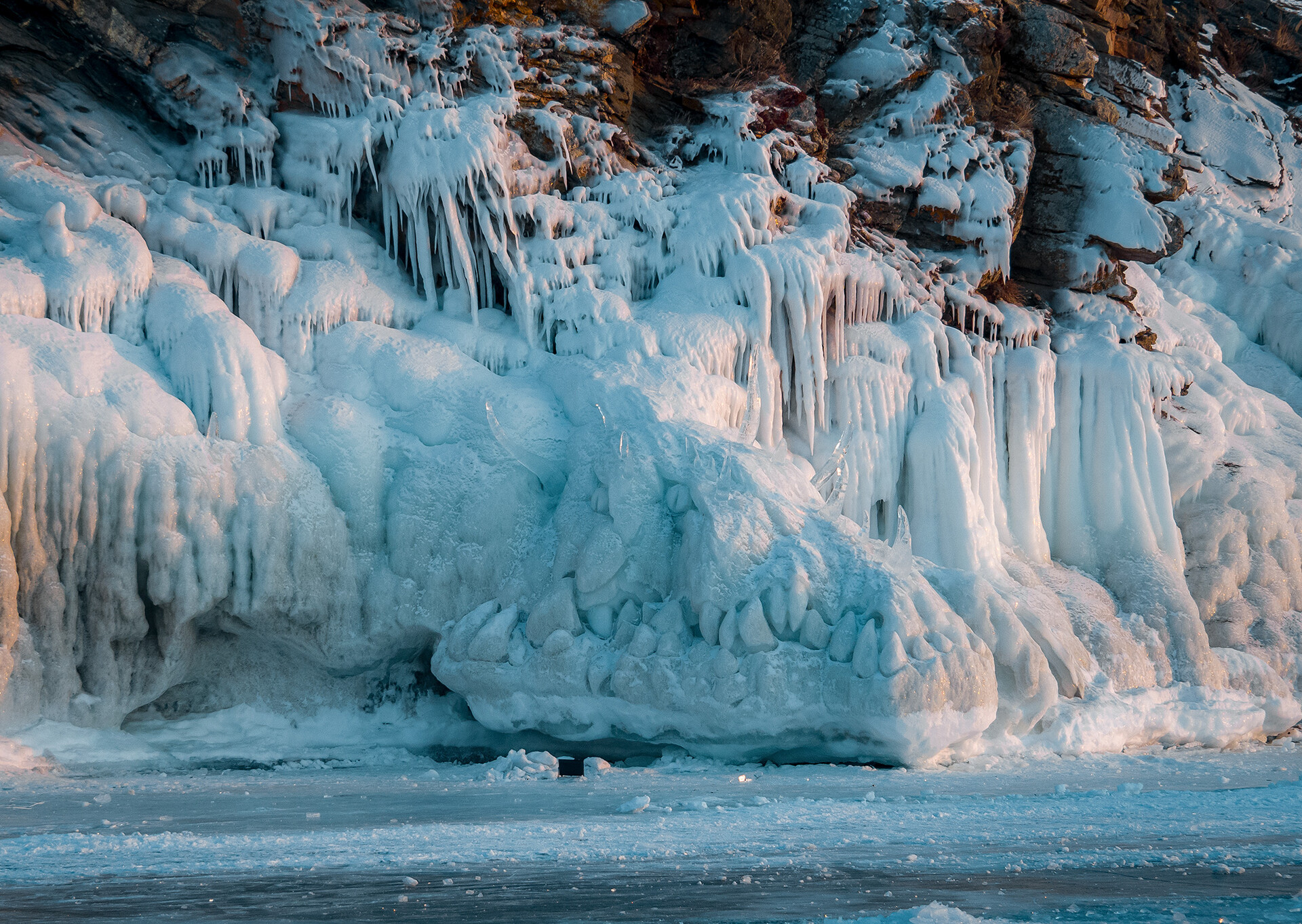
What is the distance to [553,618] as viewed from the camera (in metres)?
11.3

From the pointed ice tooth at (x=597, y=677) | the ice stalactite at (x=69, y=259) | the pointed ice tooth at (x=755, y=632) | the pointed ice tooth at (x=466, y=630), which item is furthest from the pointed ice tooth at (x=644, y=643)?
the ice stalactite at (x=69, y=259)

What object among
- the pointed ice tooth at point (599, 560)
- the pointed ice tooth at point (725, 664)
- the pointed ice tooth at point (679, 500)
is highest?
the pointed ice tooth at point (679, 500)

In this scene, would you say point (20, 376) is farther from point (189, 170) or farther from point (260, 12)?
point (260, 12)

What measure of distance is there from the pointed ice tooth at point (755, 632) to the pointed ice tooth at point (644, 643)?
0.85 metres

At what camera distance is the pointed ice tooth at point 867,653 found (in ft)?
34.3

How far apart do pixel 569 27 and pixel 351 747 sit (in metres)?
9.96

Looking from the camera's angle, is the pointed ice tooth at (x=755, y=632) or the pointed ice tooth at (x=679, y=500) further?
the pointed ice tooth at (x=679, y=500)

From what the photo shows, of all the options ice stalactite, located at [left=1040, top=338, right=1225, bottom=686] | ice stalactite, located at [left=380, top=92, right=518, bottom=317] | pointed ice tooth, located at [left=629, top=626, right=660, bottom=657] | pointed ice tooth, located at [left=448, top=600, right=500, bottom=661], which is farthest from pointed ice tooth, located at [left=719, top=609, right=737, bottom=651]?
ice stalactite, located at [left=1040, top=338, right=1225, bottom=686]

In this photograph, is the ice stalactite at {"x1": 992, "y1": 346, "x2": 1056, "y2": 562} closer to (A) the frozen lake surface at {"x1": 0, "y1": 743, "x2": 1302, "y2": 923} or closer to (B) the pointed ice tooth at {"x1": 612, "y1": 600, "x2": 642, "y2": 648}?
(A) the frozen lake surface at {"x1": 0, "y1": 743, "x2": 1302, "y2": 923}

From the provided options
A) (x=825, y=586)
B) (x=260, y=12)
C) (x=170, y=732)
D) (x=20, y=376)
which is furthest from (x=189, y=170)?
(x=825, y=586)

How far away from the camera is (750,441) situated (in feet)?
43.2

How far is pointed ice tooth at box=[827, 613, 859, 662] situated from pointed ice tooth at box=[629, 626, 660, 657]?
1660 mm

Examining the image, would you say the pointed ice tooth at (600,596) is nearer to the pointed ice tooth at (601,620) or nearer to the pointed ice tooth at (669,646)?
the pointed ice tooth at (601,620)

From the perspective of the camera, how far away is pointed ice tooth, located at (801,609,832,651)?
10828 millimetres
